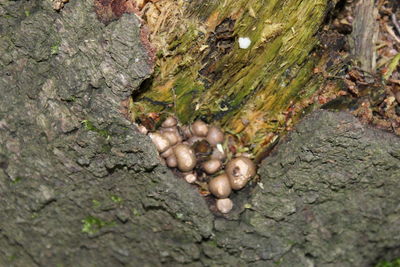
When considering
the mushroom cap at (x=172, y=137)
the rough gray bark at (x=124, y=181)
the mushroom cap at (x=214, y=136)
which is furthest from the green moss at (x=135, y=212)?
the mushroom cap at (x=214, y=136)

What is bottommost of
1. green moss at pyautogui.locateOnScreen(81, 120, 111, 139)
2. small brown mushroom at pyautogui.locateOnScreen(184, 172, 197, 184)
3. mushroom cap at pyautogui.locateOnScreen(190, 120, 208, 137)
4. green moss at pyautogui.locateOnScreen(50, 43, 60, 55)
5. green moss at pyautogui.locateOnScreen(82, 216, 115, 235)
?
green moss at pyautogui.locateOnScreen(82, 216, 115, 235)

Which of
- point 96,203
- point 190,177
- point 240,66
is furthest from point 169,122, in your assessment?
point 96,203

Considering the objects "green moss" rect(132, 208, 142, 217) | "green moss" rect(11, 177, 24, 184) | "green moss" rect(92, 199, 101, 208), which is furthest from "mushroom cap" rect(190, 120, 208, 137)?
"green moss" rect(11, 177, 24, 184)

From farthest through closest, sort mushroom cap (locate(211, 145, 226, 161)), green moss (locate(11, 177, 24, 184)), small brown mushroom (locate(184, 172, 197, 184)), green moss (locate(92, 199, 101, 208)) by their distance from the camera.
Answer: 1. mushroom cap (locate(211, 145, 226, 161))
2. small brown mushroom (locate(184, 172, 197, 184))
3. green moss (locate(92, 199, 101, 208))
4. green moss (locate(11, 177, 24, 184))

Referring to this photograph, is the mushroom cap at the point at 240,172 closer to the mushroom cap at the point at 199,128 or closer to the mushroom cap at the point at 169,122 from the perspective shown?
the mushroom cap at the point at 199,128

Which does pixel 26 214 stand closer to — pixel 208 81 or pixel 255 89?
pixel 208 81

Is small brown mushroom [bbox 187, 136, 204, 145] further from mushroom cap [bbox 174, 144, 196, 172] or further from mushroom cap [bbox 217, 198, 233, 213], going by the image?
mushroom cap [bbox 217, 198, 233, 213]
